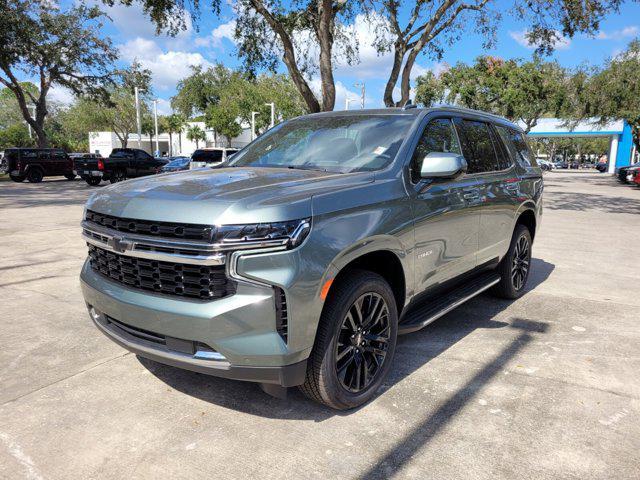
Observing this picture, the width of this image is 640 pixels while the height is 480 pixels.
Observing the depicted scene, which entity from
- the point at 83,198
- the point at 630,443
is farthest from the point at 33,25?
the point at 630,443

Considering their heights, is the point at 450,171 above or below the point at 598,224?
above

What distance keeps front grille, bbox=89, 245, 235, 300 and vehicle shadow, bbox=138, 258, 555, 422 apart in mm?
956

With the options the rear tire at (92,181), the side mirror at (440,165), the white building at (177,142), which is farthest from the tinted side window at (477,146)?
the white building at (177,142)

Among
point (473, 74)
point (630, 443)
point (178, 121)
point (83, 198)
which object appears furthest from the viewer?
point (178, 121)

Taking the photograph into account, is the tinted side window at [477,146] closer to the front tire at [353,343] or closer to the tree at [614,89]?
the front tire at [353,343]

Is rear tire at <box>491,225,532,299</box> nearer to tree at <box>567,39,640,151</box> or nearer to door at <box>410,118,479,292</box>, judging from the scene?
door at <box>410,118,479,292</box>

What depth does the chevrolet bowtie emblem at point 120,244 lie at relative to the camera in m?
2.75

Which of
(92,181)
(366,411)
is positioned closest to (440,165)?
(366,411)

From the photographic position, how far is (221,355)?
2.56 meters

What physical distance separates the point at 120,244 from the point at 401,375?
2110mm

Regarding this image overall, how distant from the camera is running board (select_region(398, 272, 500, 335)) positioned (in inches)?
138

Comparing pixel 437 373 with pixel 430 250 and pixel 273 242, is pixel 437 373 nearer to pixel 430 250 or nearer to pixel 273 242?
pixel 430 250

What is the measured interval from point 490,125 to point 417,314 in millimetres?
2357

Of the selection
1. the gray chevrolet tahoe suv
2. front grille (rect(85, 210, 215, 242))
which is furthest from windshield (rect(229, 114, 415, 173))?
front grille (rect(85, 210, 215, 242))
